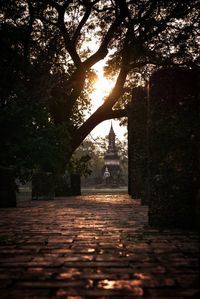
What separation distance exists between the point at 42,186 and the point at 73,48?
8.00m

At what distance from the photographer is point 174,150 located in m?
5.62

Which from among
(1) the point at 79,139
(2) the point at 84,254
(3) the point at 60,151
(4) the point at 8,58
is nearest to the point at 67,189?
(1) the point at 79,139

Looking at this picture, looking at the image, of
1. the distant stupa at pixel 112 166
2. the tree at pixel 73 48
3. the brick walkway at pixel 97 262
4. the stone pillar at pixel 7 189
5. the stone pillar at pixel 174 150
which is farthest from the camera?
the distant stupa at pixel 112 166

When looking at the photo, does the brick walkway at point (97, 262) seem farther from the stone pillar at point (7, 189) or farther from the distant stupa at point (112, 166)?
the distant stupa at point (112, 166)

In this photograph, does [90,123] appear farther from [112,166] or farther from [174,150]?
[112,166]

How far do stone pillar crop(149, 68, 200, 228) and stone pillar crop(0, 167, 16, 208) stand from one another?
5.15m

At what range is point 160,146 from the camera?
5738 millimetres

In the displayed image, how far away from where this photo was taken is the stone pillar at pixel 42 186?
13.2 metres

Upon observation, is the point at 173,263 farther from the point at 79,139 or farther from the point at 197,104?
the point at 79,139

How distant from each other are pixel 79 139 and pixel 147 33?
20.4 ft

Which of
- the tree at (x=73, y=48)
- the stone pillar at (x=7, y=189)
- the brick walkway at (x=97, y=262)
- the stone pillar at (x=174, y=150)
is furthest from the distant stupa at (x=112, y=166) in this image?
the brick walkway at (x=97, y=262)

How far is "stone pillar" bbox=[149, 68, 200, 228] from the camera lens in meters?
5.48

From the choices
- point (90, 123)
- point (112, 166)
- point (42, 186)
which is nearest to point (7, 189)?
point (42, 186)

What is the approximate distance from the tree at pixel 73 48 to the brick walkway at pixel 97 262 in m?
7.63
